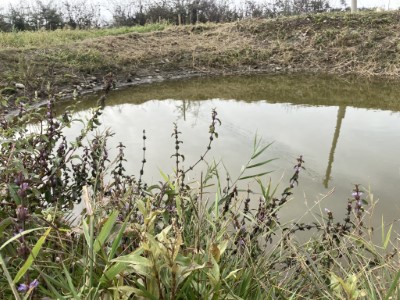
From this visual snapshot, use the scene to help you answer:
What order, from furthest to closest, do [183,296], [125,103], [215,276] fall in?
[125,103] < [183,296] < [215,276]

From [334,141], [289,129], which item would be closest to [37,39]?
[289,129]

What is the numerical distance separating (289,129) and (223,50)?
673 cm

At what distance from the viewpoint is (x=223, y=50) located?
441 inches

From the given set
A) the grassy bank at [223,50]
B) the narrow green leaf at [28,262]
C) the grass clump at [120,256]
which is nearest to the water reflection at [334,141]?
the grass clump at [120,256]

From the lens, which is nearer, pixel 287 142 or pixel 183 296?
pixel 183 296

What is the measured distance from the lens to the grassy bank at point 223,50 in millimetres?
8789

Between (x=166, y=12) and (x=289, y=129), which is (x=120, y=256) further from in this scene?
(x=166, y=12)

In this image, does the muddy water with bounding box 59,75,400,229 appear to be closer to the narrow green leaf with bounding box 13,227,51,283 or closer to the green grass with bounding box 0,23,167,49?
the narrow green leaf with bounding box 13,227,51,283

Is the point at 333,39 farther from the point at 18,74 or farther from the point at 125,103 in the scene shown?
the point at 18,74

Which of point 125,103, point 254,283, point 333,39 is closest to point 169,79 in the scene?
point 125,103

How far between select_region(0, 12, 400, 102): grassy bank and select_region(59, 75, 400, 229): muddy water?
52.6 inches

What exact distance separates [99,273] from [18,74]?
24.1 feet

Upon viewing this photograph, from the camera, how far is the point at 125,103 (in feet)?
22.9

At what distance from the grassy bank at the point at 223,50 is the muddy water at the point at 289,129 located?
1.34 m
